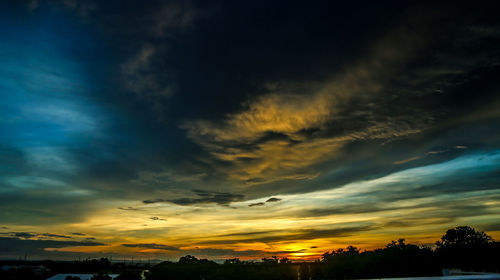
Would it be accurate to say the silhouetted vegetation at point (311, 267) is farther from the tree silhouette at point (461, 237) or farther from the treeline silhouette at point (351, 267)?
the tree silhouette at point (461, 237)

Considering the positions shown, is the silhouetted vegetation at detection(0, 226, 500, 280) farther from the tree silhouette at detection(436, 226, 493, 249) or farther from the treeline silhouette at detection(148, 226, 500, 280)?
the tree silhouette at detection(436, 226, 493, 249)

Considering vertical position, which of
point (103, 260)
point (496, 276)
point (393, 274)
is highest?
point (496, 276)

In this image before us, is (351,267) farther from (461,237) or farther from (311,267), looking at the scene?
(461,237)

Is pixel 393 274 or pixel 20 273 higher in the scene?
pixel 20 273

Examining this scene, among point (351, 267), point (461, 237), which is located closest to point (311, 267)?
point (351, 267)

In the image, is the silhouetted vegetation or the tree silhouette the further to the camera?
the tree silhouette

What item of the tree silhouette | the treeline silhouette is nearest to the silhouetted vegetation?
the treeline silhouette

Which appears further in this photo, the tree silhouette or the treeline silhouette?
the tree silhouette

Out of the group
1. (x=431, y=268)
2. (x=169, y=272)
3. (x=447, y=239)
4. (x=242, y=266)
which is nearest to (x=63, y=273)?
(x=169, y=272)

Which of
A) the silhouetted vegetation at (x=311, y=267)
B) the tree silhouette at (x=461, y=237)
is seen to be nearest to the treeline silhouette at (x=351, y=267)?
the silhouetted vegetation at (x=311, y=267)

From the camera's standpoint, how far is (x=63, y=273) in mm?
34406

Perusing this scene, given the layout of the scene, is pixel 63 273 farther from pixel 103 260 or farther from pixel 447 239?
pixel 447 239

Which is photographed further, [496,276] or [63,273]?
[63,273]

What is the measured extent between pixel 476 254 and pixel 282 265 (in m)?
50.9
